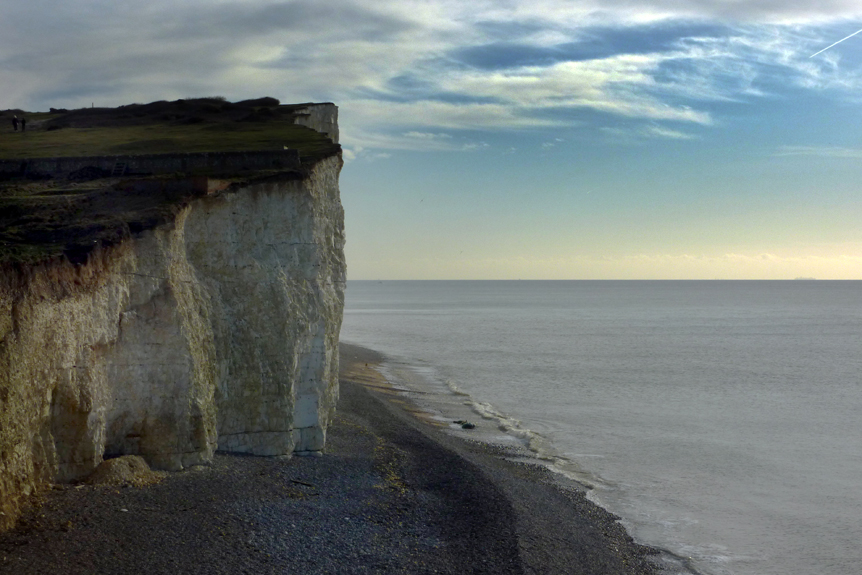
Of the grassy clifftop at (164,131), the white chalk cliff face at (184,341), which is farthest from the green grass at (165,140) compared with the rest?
the white chalk cliff face at (184,341)

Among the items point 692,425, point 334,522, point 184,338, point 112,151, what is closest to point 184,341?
point 184,338

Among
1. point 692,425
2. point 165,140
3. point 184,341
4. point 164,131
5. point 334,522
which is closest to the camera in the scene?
point 334,522

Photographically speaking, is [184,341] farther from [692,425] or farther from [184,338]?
[692,425]

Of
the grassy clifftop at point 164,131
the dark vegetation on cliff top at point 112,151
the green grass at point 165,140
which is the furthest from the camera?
the grassy clifftop at point 164,131

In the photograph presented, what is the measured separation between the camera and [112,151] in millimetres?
25172

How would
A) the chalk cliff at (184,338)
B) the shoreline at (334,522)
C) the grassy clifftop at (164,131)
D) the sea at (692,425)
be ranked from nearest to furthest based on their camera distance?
the shoreline at (334,522) < the chalk cliff at (184,338) < the sea at (692,425) < the grassy clifftop at (164,131)

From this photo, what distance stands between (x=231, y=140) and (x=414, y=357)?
39064mm

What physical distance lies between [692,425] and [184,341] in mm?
26219

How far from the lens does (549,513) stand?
2014cm

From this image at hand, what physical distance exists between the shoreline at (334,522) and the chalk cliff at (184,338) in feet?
2.95

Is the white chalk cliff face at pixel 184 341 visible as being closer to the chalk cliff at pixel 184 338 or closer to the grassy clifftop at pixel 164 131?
the chalk cliff at pixel 184 338

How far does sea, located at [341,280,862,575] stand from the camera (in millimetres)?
20938

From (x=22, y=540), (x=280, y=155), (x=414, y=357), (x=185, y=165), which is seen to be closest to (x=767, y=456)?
(x=280, y=155)

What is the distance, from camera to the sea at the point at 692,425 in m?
20.9
